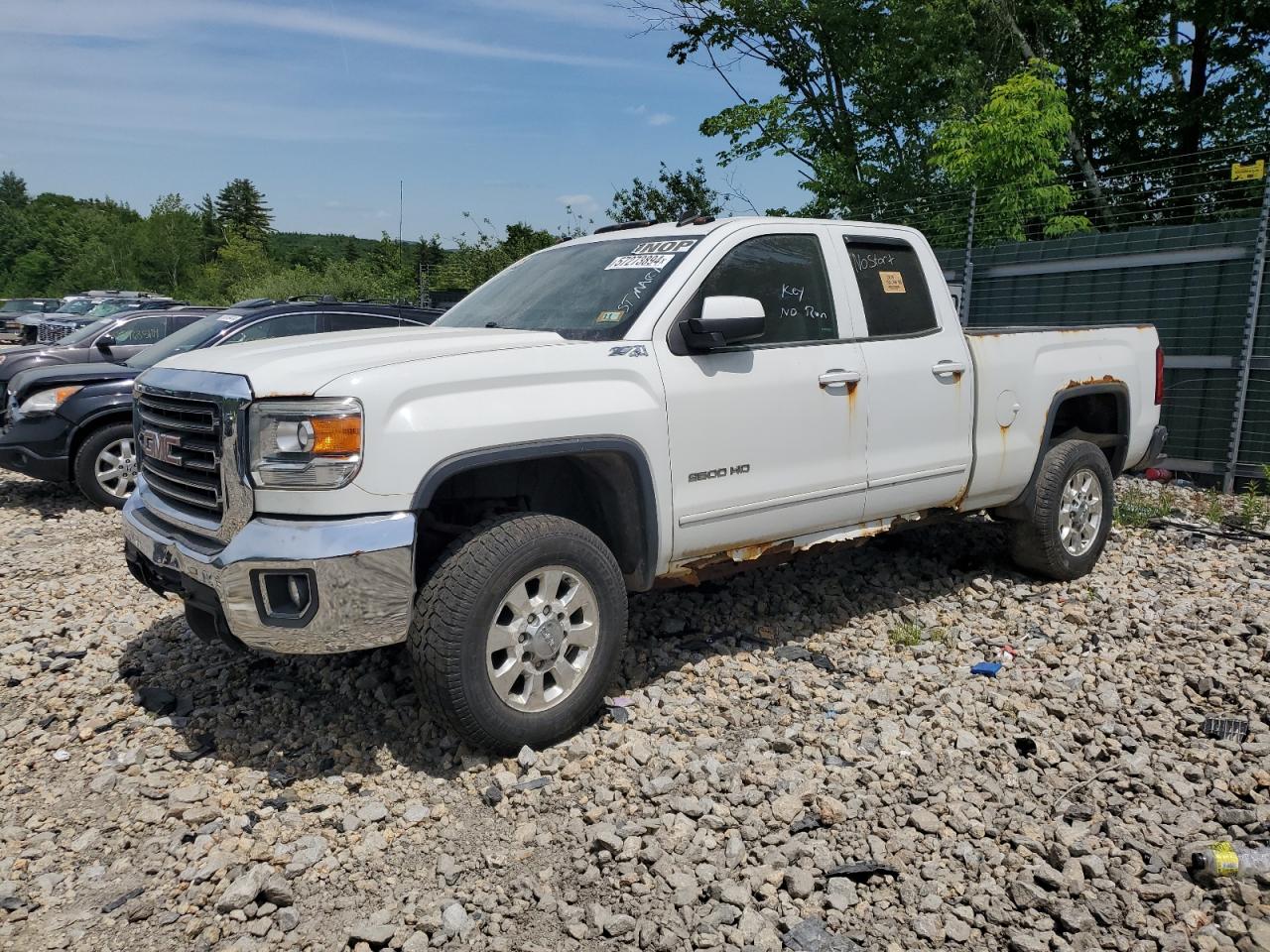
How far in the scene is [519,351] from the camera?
3.54 m

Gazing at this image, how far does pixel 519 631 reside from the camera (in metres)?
3.47

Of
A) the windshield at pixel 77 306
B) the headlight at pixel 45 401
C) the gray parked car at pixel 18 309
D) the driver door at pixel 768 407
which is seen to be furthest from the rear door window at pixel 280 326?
the gray parked car at pixel 18 309

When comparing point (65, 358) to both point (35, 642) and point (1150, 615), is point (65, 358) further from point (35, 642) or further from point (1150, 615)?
point (1150, 615)

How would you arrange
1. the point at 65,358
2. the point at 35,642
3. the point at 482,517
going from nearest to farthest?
the point at 482,517, the point at 35,642, the point at 65,358

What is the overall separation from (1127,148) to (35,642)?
2446 cm

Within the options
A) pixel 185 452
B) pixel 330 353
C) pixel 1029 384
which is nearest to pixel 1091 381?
pixel 1029 384

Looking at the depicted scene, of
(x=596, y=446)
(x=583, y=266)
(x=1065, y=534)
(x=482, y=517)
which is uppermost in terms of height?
(x=583, y=266)

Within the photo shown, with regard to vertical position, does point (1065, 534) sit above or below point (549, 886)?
above

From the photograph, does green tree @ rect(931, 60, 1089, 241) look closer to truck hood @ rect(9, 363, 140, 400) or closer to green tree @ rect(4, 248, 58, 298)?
truck hood @ rect(9, 363, 140, 400)

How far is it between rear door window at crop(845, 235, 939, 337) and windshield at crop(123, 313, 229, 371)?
5.91 metres

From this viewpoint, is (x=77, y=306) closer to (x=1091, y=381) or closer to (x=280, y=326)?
(x=280, y=326)

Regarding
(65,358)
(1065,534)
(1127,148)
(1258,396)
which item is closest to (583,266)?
(1065,534)

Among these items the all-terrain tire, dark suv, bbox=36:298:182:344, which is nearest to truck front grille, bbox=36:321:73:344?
dark suv, bbox=36:298:182:344

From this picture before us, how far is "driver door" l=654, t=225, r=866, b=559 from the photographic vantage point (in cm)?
388
